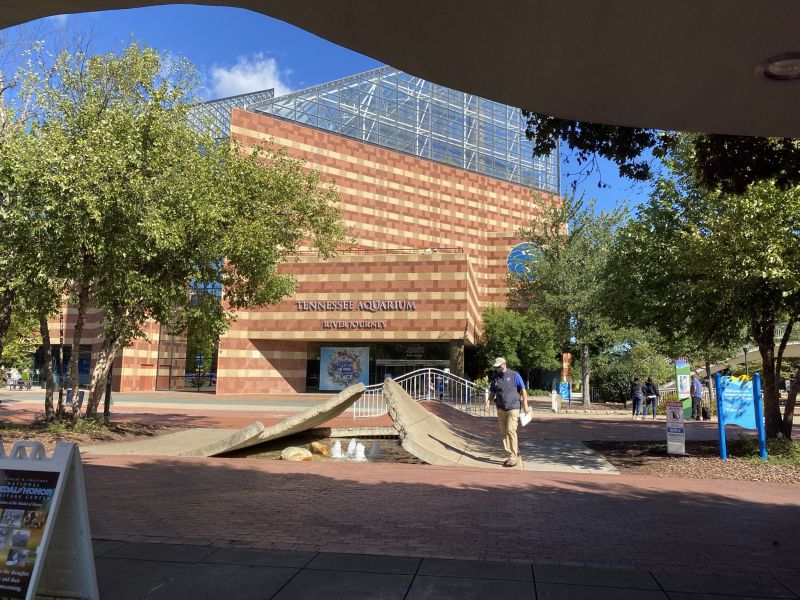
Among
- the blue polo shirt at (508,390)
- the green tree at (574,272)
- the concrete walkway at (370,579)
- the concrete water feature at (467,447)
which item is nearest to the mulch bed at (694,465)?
the concrete water feature at (467,447)

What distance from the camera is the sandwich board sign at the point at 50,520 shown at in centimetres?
333

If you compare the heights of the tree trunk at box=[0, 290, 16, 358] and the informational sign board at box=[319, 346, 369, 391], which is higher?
the tree trunk at box=[0, 290, 16, 358]

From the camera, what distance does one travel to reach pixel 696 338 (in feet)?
45.1

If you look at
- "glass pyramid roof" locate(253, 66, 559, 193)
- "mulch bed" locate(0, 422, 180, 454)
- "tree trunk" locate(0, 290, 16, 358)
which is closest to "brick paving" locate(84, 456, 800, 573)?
"mulch bed" locate(0, 422, 180, 454)

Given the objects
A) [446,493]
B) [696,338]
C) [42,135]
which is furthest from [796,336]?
[42,135]

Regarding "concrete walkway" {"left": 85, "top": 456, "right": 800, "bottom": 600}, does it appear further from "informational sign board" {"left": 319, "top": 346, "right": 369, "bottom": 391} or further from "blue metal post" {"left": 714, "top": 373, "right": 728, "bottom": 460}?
"informational sign board" {"left": 319, "top": 346, "right": 369, "bottom": 391}

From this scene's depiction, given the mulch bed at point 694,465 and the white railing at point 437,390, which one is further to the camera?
the white railing at point 437,390

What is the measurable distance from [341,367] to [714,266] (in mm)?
32079

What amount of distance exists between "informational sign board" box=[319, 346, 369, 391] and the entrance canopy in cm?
3602

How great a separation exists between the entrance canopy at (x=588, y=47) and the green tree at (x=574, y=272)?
26472 mm

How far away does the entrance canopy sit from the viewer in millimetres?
3451

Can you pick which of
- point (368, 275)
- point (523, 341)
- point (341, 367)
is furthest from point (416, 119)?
point (341, 367)

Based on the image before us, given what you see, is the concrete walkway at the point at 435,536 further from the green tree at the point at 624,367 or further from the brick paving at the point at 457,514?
the green tree at the point at 624,367

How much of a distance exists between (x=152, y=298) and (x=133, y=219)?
1.93m
